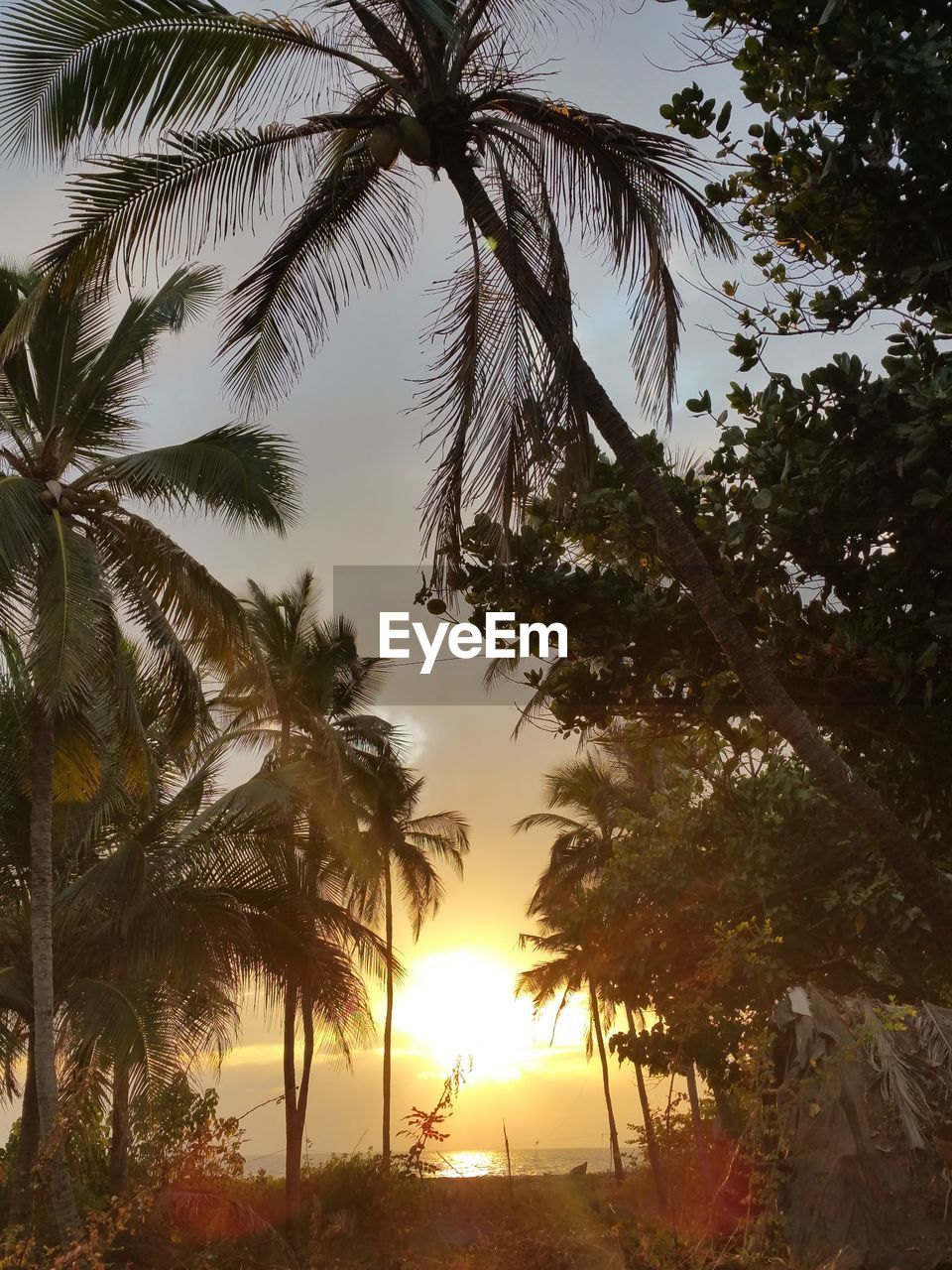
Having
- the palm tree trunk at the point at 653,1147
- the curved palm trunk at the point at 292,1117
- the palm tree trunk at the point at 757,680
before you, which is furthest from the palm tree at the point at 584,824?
the palm tree trunk at the point at 757,680

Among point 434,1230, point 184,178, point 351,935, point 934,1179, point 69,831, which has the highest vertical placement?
point 184,178

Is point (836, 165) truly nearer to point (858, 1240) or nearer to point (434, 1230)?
point (858, 1240)

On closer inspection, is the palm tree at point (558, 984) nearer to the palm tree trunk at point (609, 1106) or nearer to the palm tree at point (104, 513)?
the palm tree trunk at point (609, 1106)

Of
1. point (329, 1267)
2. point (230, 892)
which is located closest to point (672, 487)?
point (230, 892)

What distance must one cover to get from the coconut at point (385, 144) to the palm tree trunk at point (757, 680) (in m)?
1.17

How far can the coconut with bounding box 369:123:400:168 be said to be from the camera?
687 cm

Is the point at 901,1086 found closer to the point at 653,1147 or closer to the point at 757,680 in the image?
the point at 757,680

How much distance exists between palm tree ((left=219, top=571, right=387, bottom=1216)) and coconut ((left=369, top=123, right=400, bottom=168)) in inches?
405

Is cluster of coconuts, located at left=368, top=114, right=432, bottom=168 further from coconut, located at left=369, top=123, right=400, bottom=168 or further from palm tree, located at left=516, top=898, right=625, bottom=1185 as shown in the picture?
palm tree, located at left=516, top=898, right=625, bottom=1185

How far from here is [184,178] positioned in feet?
24.6

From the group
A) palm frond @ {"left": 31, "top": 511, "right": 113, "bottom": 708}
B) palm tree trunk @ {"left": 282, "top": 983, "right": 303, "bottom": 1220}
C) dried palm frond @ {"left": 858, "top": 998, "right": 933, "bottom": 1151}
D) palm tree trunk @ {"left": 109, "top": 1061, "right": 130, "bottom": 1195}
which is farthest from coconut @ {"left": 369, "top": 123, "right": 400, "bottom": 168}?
palm tree trunk @ {"left": 282, "top": 983, "right": 303, "bottom": 1220}

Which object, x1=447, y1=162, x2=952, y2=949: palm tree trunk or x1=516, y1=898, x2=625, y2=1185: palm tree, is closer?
x1=447, y1=162, x2=952, y2=949: palm tree trunk

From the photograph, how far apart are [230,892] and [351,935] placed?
7.18 ft

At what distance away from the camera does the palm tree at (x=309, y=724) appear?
1780 cm
